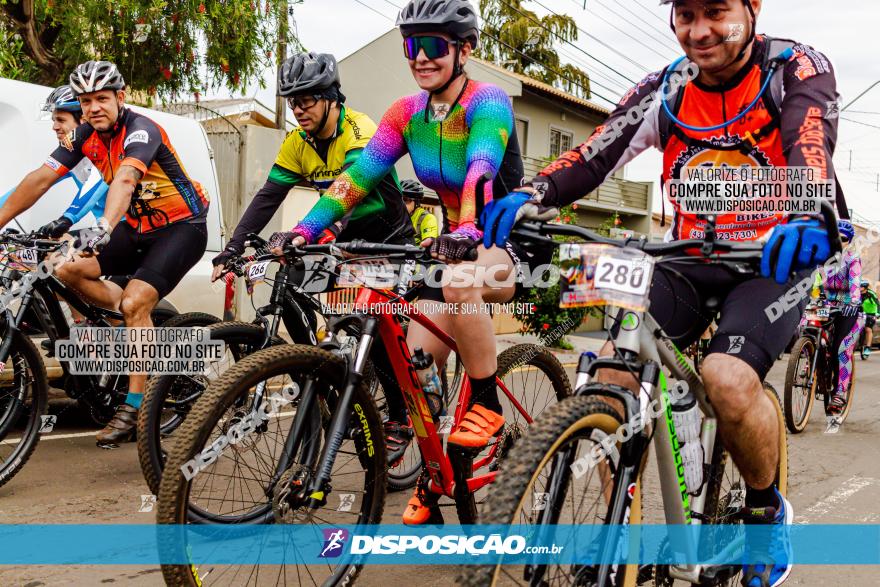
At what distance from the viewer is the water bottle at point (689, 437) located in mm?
2578

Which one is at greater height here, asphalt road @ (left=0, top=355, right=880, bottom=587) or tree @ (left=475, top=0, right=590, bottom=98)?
tree @ (left=475, top=0, right=590, bottom=98)

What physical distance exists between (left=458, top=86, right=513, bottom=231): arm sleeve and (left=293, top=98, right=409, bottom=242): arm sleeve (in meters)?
0.37

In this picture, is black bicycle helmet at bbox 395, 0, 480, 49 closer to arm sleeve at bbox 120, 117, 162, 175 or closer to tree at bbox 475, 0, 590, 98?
arm sleeve at bbox 120, 117, 162, 175

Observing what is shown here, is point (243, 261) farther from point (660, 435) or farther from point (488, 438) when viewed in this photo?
point (660, 435)

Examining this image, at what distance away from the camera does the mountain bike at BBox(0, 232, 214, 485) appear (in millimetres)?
4406

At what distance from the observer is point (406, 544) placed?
3.08 meters

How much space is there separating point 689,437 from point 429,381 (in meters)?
1.23

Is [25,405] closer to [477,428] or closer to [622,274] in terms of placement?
[477,428]

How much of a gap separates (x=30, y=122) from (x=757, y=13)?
17.3 ft

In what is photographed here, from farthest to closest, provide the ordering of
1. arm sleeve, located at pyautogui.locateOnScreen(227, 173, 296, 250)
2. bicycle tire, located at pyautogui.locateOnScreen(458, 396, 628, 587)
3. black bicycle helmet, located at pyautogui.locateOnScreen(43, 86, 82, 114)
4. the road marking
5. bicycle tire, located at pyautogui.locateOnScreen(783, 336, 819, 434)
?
bicycle tire, located at pyautogui.locateOnScreen(783, 336, 819, 434) < black bicycle helmet, located at pyautogui.locateOnScreen(43, 86, 82, 114) < the road marking < arm sleeve, located at pyautogui.locateOnScreen(227, 173, 296, 250) < bicycle tire, located at pyautogui.locateOnScreen(458, 396, 628, 587)

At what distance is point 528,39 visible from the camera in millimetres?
30641

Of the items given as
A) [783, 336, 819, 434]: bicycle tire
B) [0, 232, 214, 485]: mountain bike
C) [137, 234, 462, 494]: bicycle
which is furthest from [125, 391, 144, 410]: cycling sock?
[783, 336, 819, 434]: bicycle tire

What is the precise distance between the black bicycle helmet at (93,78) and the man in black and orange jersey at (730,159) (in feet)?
10.7

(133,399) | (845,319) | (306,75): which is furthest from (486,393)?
(845,319)
